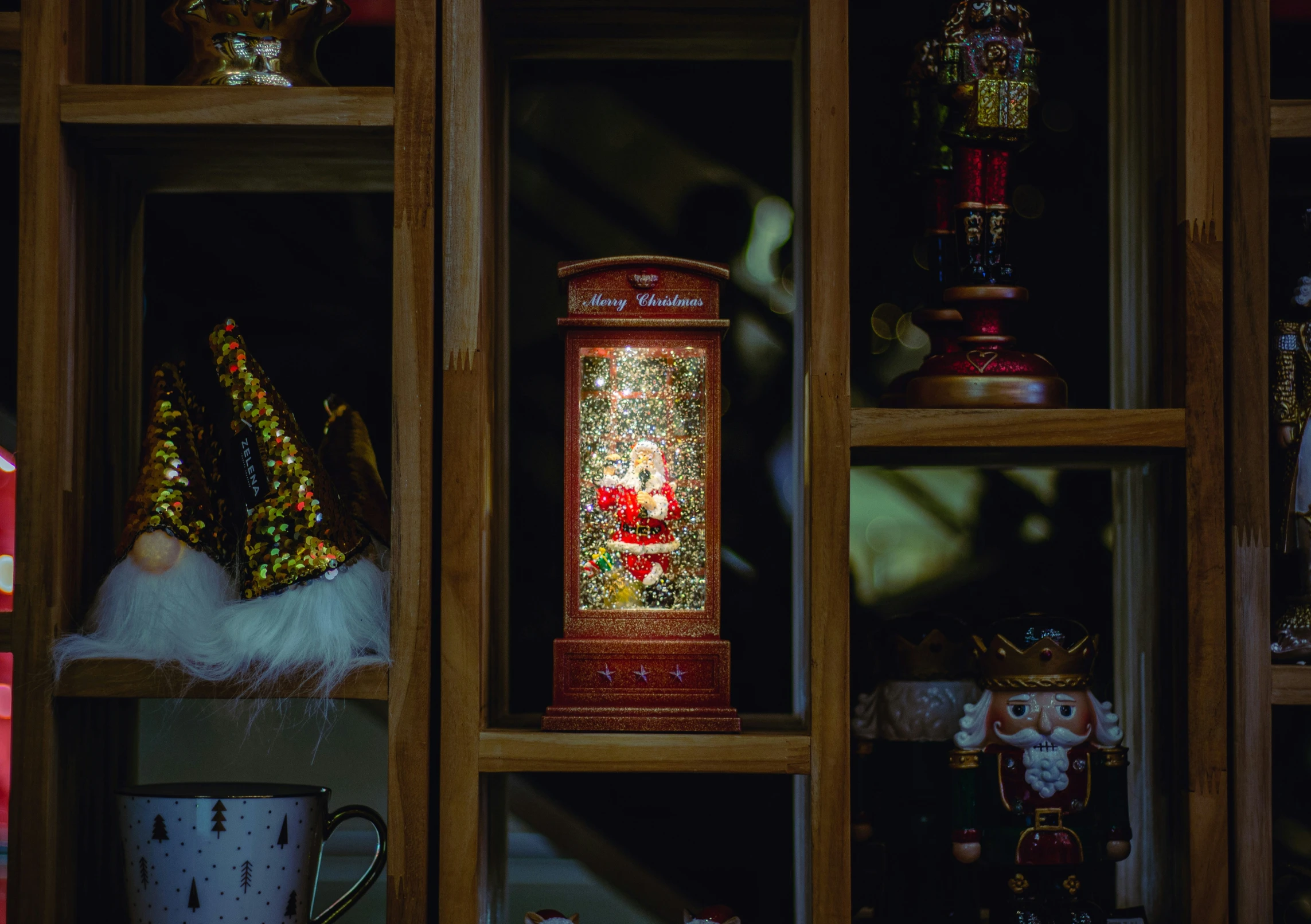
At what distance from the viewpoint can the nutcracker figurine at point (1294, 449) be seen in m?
1.23

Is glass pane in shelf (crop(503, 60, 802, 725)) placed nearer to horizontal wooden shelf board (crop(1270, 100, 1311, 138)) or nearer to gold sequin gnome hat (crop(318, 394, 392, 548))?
gold sequin gnome hat (crop(318, 394, 392, 548))

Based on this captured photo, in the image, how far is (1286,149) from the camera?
125 cm

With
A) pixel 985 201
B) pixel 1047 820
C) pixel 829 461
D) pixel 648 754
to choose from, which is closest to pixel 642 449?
pixel 829 461

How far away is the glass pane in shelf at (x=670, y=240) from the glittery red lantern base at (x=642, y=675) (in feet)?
0.99

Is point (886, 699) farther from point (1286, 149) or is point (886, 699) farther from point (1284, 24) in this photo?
point (1284, 24)

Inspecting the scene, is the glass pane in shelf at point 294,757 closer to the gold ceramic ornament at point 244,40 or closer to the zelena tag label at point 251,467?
the zelena tag label at point 251,467

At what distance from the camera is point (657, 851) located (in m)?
1.49

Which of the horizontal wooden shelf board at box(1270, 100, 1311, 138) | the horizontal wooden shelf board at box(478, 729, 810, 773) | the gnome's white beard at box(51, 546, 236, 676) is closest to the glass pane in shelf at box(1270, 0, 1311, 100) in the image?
the horizontal wooden shelf board at box(1270, 100, 1311, 138)

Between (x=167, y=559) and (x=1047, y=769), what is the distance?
92 centimetres

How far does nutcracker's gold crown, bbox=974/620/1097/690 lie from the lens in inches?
48.0

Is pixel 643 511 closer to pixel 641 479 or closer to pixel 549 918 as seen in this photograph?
pixel 641 479

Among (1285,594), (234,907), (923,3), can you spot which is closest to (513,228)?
(923,3)

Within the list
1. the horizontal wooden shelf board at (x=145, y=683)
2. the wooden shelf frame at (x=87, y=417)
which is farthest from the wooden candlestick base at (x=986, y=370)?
the horizontal wooden shelf board at (x=145, y=683)

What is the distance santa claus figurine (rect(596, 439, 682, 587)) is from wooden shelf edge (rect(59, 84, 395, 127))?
43 cm
